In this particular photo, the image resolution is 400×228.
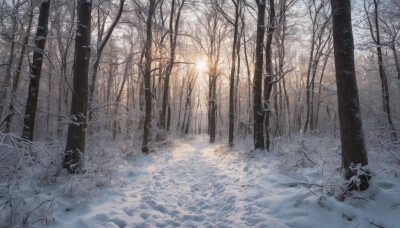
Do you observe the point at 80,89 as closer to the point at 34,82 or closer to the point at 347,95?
the point at 34,82

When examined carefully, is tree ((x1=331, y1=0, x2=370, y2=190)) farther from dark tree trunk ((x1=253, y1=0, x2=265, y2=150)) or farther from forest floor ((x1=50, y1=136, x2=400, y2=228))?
dark tree trunk ((x1=253, y1=0, x2=265, y2=150))

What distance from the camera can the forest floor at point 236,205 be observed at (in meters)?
2.82

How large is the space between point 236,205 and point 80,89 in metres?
4.61

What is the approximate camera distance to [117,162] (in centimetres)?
551

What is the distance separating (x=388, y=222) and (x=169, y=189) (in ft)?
13.7

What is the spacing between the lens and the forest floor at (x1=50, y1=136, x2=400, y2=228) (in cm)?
282

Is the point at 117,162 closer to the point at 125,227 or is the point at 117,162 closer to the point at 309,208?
the point at 125,227

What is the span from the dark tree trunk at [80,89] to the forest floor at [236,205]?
1419 mm

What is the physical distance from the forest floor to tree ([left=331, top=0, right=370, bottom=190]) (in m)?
0.46

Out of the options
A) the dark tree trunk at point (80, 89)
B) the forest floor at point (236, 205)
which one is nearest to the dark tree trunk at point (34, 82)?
the dark tree trunk at point (80, 89)

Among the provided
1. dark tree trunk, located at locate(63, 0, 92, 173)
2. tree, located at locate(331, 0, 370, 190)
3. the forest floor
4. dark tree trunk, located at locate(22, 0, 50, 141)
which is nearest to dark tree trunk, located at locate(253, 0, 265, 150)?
the forest floor

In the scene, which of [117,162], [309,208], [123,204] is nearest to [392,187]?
[309,208]

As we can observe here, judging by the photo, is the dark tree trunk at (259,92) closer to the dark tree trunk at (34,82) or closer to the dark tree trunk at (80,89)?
the dark tree trunk at (80,89)

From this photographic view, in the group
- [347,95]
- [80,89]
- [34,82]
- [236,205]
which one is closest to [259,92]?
[347,95]
